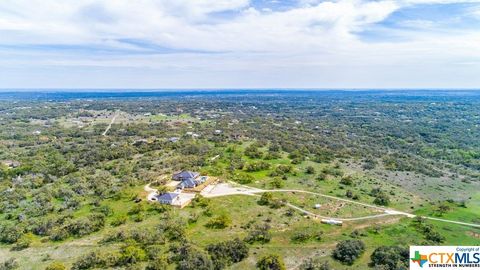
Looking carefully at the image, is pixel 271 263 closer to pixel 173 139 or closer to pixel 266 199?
Answer: pixel 266 199

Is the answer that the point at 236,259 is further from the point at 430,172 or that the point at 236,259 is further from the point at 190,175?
the point at 430,172

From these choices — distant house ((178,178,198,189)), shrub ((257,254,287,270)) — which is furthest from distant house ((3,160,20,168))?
shrub ((257,254,287,270))

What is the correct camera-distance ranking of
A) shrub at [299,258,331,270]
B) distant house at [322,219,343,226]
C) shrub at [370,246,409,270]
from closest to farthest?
shrub at [299,258,331,270], shrub at [370,246,409,270], distant house at [322,219,343,226]

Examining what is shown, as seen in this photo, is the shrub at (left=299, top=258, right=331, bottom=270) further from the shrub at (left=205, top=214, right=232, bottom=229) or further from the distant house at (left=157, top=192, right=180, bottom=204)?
the distant house at (left=157, top=192, right=180, bottom=204)

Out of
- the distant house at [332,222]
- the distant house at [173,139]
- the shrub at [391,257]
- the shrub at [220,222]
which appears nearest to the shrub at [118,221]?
the shrub at [220,222]

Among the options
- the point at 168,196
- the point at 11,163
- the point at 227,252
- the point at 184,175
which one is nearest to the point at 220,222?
the point at 227,252

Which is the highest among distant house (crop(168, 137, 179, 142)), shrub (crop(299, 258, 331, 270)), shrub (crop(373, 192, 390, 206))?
distant house (crop(168, 137, 179, 142))

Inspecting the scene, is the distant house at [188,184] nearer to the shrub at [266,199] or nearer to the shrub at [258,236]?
the shrub at [266,199]

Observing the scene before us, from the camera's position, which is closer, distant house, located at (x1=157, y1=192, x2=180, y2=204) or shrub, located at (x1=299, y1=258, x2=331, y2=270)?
shrub, located at (x1=299, y1=258, x2=331, y2=270)

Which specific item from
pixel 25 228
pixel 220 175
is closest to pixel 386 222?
pixel 220 175
